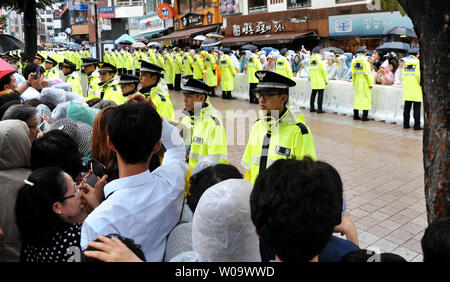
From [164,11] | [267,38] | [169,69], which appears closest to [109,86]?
[169,69]

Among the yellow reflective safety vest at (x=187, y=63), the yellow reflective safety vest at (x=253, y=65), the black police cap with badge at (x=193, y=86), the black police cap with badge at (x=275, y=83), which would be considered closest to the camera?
the black police cap with badge at (x=275, y=83)

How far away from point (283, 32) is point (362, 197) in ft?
56.2

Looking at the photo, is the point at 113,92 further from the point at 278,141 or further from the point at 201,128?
the point at 278,141

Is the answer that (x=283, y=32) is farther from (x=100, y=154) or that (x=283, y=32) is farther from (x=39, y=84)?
(x=100, y=154)

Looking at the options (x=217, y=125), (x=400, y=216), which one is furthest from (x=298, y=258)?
(x=400, y=216)

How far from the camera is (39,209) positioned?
1.81m

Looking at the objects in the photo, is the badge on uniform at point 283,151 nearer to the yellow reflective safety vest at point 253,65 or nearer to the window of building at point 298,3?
the yellow reflective safety vest at point 253,65

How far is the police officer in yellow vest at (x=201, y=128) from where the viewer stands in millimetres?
3689

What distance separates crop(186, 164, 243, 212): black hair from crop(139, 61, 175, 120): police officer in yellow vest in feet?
9.88

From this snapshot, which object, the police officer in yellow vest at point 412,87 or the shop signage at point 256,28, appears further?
the shop signage at point 256,28

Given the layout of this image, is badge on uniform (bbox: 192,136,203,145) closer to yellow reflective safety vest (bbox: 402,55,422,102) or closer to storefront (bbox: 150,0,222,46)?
yellow reflective safety vest (bbox: 402,55,422,102)

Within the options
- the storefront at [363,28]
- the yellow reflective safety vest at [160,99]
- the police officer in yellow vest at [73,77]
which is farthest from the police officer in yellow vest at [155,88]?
the storefront at [363,28]

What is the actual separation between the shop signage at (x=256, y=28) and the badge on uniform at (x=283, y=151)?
19048 mm

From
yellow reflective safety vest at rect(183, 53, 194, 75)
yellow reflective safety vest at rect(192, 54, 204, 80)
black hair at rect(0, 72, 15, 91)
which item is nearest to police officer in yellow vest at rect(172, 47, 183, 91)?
yellow reflective safety vest at rect(183, 53, 194, 75)
